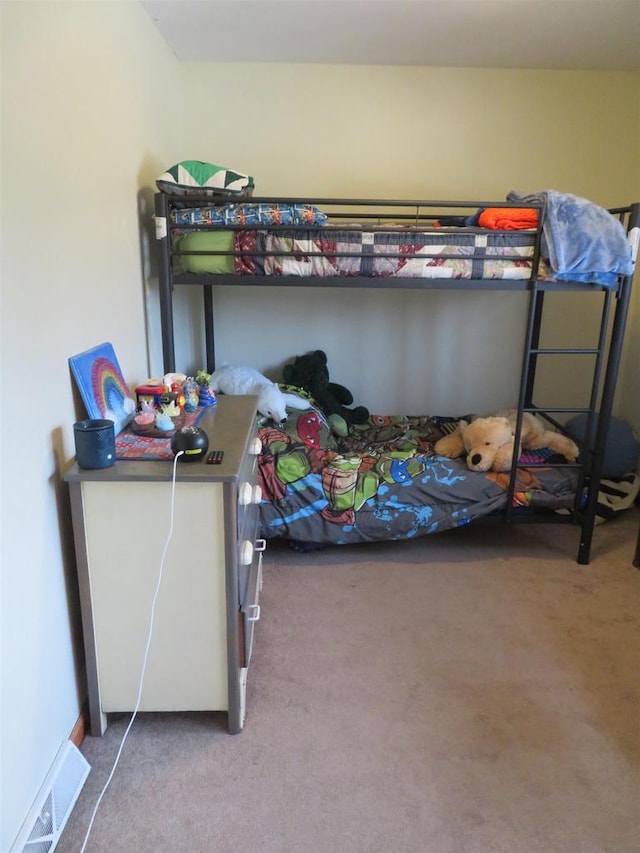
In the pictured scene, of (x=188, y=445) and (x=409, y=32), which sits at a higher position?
(x=409, y=32)

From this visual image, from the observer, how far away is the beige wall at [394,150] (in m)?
3.19

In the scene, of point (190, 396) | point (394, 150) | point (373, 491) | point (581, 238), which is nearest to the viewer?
point (190, 396)

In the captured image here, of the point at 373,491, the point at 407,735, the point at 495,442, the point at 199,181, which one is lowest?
the point at 407,735

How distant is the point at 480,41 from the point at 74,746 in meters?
3.29

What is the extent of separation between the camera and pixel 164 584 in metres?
1.62

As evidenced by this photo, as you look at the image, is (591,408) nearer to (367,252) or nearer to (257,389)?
(367,252)

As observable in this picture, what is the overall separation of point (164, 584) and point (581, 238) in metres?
2.03

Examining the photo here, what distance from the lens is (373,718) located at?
180 cm

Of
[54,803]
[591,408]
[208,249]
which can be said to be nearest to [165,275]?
[208,249]

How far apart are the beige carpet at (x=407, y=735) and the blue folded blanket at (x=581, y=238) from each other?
53.3 inches

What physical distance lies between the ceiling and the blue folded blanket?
32.1 inches

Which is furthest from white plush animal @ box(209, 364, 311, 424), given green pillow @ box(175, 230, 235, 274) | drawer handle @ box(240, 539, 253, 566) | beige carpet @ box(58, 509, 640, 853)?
drawer handle @ box(240, 539, 253, 566)

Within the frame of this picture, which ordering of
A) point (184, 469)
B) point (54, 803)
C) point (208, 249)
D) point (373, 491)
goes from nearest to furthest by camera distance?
point (54, 803) → point (184, 469) → point (208, 249) → point (373, 491)

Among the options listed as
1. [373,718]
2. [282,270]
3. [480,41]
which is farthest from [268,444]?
[480,41]
